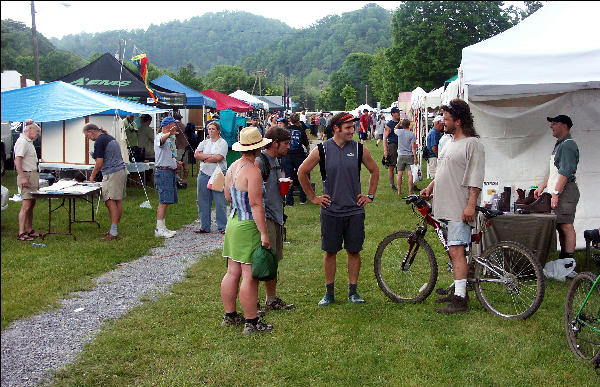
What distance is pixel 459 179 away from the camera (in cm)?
574

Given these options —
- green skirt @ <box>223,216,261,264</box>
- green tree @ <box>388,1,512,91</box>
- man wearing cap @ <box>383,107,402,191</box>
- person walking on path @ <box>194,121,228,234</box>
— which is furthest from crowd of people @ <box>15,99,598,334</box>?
green tree @ <box>388,1,512,91</box>

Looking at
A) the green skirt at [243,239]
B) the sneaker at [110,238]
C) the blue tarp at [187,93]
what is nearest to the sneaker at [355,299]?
the green skirt at [243,239]

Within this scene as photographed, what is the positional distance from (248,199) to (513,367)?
248 centimetres

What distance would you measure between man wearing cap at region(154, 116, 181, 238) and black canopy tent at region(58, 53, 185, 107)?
24.8ft

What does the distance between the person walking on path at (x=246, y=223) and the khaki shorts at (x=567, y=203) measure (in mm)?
3647

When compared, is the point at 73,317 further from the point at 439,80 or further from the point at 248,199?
the point at 439,80

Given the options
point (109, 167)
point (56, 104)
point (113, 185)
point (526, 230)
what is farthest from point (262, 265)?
point (56, 104)

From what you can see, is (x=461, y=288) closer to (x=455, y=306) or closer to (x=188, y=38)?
(x=455, y=306)

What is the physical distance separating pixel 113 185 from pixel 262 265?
5.09m

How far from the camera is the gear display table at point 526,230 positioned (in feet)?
22.3

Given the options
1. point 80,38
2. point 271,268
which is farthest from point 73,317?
point 80,38

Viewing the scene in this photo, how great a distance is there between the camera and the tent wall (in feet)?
26.5

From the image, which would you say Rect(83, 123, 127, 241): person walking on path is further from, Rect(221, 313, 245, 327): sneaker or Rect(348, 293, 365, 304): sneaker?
Rect(348, 293, 365, 304): sneaker

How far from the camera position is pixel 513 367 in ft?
15.3
